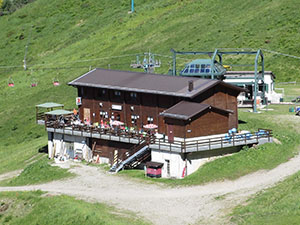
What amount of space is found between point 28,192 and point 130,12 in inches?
3915

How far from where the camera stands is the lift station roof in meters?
79.6

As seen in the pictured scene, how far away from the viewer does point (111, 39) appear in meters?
142

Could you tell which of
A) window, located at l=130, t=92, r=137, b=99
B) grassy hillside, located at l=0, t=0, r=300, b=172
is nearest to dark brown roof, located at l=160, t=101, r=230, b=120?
window, located at l=130, t=92, r=137, b=99

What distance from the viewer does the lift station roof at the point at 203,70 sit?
7962 cm

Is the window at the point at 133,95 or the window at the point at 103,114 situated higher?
the window at the point at 133,95

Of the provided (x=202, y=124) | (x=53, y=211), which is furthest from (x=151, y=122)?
(x=53, y=211)

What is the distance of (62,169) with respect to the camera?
69500 mm

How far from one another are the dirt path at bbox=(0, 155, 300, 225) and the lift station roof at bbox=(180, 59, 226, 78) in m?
19.3

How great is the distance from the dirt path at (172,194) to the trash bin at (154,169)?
206 cm

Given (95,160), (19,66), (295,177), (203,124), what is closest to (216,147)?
(203,124)

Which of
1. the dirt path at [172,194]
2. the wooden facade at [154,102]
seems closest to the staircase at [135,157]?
the dirt path at [172,194]

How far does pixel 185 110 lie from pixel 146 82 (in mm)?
8086

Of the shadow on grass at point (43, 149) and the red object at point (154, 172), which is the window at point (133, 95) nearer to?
the red object at point (154, 172)

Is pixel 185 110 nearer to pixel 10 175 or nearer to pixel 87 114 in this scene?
pixel 87 114
